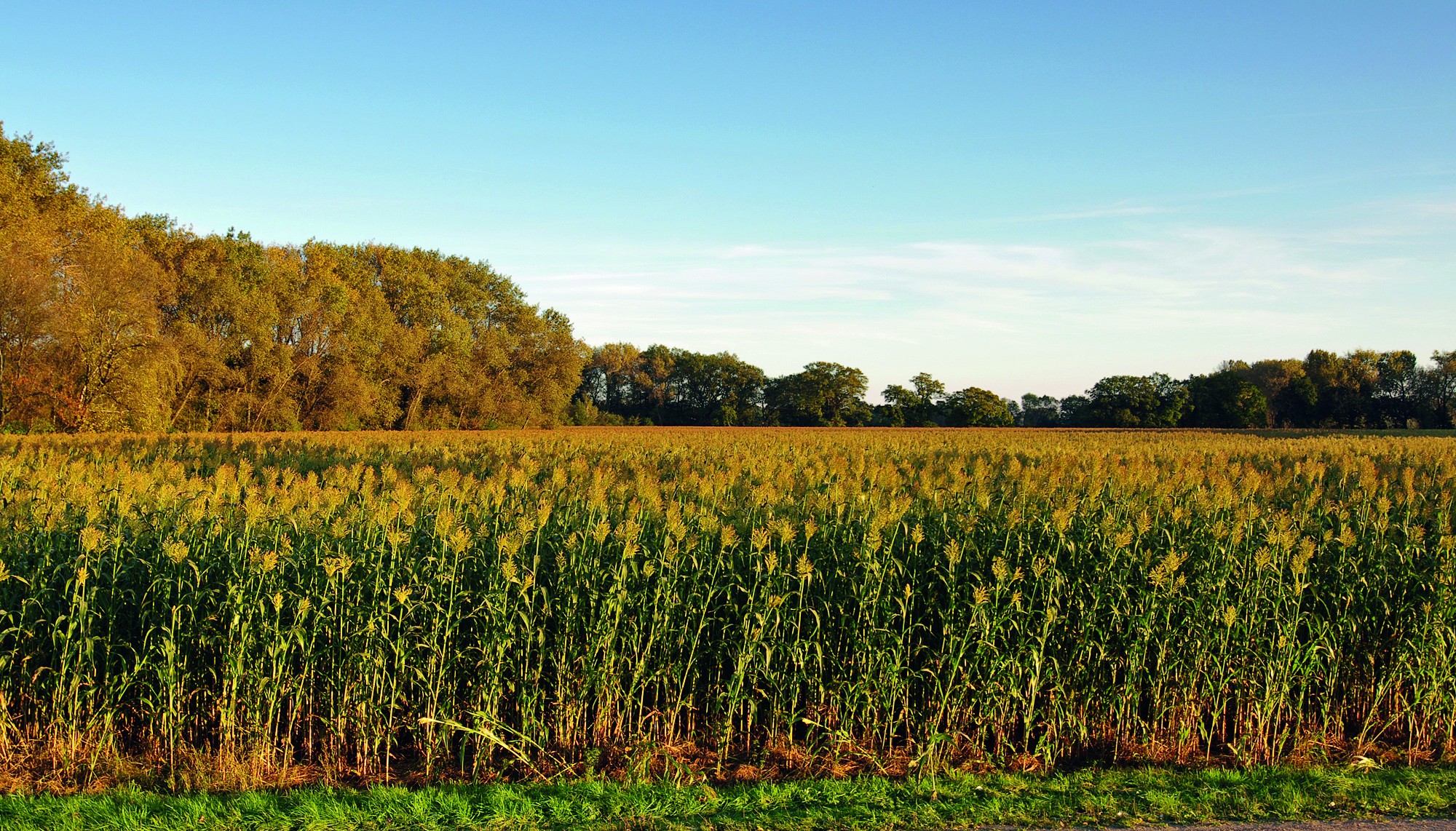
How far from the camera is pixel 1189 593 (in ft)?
19.8

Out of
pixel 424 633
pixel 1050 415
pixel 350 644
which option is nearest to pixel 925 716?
pixel 424 633

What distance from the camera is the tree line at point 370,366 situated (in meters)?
34.2

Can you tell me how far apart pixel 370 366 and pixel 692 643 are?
179 ft

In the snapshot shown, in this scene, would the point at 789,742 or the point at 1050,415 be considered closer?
the point at 789,742

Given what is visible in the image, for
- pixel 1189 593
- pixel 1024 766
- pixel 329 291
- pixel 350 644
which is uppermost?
pixel 329 291

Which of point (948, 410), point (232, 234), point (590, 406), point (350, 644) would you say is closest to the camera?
point (350, 644)

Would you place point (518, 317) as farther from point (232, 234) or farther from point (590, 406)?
point (232, 234)

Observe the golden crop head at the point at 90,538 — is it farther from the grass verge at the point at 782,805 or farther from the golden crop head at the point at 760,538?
the golden crop head at the point at 760,538

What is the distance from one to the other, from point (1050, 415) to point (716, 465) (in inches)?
3871

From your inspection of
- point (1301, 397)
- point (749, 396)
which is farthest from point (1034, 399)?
point (749, 396)

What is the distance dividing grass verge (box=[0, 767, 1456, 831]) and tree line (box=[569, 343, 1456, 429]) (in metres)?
76.9

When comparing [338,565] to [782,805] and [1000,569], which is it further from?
[1000,569]

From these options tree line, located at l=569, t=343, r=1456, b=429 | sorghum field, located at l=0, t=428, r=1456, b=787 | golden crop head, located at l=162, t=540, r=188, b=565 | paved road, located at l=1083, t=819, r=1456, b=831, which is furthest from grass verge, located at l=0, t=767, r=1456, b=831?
tree line, located at l=569, t=343, r=1456, b=429

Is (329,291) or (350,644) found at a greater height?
(329,291)
